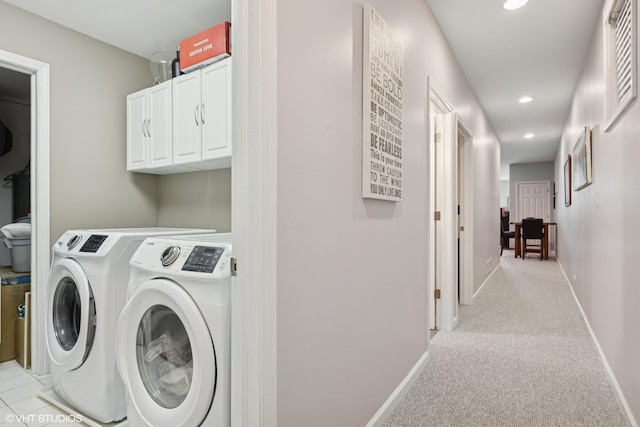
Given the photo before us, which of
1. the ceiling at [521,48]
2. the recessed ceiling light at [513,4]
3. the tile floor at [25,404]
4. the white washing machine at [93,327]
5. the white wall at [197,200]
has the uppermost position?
the ceiling at [521,48]

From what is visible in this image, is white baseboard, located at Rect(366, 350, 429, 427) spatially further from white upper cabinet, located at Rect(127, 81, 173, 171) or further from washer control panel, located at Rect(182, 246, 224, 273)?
white upper cabinet, located at Rect(127, 81, 173, 171)

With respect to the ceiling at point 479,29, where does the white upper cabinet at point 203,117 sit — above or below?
below

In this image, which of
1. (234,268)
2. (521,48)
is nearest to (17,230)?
(234,268)

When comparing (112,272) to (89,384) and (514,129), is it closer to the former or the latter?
(89,384)

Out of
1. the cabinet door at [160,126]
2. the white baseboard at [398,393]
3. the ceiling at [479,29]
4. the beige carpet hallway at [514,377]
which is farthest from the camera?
the cabinet door at [160,126]

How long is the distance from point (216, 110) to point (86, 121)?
1.21m

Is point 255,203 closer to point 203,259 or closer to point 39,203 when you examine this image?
point 203,259

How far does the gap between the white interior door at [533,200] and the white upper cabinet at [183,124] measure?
955 cm

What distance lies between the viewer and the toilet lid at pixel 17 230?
259cm

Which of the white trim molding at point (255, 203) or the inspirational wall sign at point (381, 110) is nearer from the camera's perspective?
the white trim molding at point (255, 203)

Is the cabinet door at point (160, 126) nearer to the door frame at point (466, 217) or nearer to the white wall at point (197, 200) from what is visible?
the white wall at point (197, 200)

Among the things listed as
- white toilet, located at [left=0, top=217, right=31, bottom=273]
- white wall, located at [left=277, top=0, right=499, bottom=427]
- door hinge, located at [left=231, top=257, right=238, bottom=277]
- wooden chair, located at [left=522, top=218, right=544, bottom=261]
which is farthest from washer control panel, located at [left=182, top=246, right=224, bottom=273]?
wooden chair, located at [left=522, top=218, right=544, bottom=261]

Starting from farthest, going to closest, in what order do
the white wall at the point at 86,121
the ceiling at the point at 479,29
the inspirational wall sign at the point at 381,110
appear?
1. the white wall at the point at 86,121
2. the ceiling at the point at 479,29
3. the inspirational wall sign at the point at 381,110

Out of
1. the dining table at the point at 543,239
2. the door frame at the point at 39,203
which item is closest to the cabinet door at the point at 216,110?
the door frame at the point at 39,203
